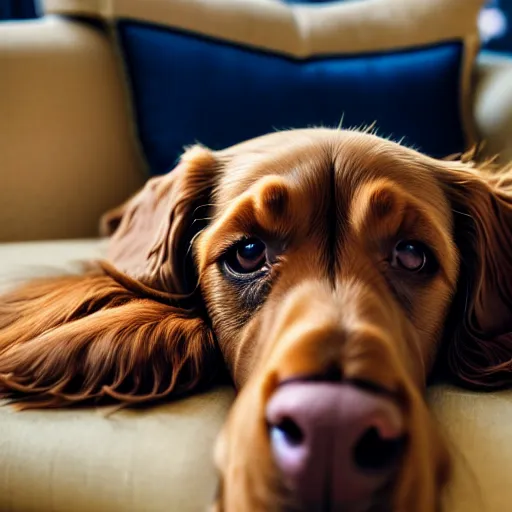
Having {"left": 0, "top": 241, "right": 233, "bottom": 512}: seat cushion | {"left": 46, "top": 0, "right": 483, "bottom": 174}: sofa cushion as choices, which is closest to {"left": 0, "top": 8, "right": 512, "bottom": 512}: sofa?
{"left": 0, "top": 241, "right": 233, "bottom": 512}: seat cushion

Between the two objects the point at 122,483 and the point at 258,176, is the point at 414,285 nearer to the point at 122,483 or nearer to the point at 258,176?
the point at 258,176

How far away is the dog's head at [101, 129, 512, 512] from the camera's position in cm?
94

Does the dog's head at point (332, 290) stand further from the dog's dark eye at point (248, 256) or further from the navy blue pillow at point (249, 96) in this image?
the navy blue pillow at point (249, 96)

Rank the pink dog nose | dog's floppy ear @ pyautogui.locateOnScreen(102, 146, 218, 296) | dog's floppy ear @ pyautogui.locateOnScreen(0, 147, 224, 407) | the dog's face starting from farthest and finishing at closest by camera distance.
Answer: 1. dog's floppy ear @ pyautogui.locateOnScreen(102, 146, 218, 296)
2. dog's floppy ear @ pyautogui.locateOnScreen(0, 147, 224, 407)
3. the dog's face
4. the pink dog nose

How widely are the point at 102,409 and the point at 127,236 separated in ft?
2.16

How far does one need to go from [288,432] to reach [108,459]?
1.02 feet

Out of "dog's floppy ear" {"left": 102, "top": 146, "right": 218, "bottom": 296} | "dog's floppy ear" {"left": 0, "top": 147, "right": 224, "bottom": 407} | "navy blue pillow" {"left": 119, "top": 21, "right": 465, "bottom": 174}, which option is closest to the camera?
"dog's floppy ear" {"left": 0, "top": 147, "right": 224, "bottom": 407}

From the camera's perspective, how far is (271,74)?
2.40m

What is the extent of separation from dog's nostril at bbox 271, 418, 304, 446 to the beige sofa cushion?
0.57 ft

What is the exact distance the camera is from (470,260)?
1.51 metres

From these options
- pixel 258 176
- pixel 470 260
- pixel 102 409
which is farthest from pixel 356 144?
pixel 102 409

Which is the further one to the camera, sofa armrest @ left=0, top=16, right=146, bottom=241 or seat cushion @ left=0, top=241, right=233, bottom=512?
sofa armrest @ left=0, top=16, right=146, bottom=241

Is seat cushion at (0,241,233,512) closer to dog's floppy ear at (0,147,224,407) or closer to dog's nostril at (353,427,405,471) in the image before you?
dog's floppy ear at (0,147,224,407)

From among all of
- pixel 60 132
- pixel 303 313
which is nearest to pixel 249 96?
pixel 60 132
